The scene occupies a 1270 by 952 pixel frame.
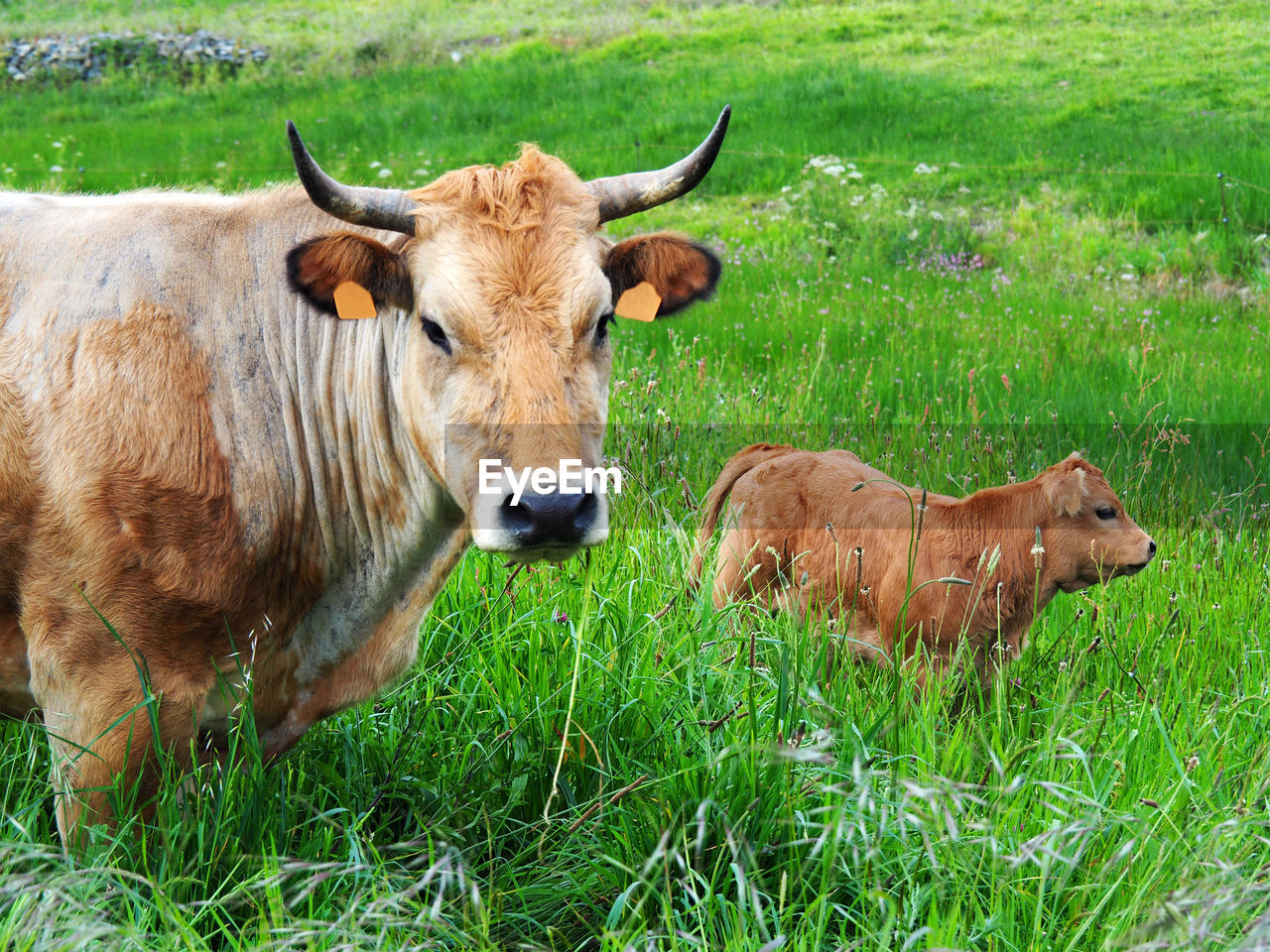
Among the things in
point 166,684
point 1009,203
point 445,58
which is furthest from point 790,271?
point 445,58

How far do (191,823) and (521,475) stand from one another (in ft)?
4.22

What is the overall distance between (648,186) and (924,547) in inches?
88.3

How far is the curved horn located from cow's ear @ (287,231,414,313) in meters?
0.61

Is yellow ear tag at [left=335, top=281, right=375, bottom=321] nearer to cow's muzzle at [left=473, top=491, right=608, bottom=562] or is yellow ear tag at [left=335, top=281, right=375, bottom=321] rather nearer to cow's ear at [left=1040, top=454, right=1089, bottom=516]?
cow's muzzle at [left=473, top=491, right=608, bottom=562]

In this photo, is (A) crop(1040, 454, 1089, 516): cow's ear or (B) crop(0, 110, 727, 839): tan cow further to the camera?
(A) crop(1040, 454, 1089, 516): cow's ear

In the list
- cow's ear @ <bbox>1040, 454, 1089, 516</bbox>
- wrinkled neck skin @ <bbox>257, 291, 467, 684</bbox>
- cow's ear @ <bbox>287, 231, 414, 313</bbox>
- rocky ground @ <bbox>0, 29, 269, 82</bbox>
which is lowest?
cow's ear @ <bbox>1040, 454, 1089, 516</bbox>

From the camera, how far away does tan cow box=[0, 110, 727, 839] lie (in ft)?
9.43

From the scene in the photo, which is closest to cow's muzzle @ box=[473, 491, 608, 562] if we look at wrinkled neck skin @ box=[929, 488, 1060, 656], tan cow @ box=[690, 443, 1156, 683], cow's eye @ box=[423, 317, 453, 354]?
cow's eye @ box=[423, 317, 453, 354]

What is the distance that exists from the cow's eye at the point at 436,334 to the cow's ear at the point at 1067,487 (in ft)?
8.76

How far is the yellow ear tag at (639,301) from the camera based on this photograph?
132 inches

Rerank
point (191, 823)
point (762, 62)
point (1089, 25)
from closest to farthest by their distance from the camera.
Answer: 1. point (191, 823)
2. point (1089, 25)
3. point (762, 62)

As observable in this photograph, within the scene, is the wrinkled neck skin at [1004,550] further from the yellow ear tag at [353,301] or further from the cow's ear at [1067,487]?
the yellow ear tag at [353,301]

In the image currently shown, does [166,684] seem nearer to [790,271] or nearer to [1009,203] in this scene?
[790,271]

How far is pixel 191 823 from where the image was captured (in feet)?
9.43
